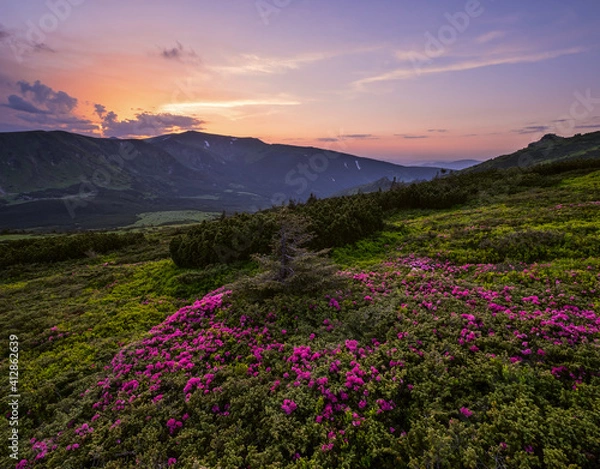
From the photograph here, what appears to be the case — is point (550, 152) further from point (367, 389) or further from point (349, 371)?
point (367, 389)

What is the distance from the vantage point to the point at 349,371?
6980mm

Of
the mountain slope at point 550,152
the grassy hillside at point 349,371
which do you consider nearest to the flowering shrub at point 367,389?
the grassy hillside at point 349,371

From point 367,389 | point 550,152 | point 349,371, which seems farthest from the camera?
point 550,152

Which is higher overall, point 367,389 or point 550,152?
point 550,152

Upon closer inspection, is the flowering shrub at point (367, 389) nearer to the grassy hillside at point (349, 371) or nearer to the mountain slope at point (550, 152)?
the grassy hillside at point (349, 371)

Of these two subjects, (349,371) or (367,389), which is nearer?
(367,389)

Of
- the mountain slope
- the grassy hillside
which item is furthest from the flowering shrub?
the mountain slope

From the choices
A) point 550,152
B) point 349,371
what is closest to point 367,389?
point 349,371

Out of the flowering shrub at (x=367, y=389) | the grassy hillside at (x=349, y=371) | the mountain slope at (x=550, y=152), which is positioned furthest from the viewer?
the mountain slope at (x=550, y=152)

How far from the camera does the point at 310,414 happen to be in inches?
249

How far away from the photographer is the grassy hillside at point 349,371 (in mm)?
5387

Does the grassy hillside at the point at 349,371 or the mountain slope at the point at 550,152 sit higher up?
the mountain slope at the point at 550,152

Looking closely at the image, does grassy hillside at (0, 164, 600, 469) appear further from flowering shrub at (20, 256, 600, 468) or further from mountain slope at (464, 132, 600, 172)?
mountain slope at (464, 132, 600, 172)

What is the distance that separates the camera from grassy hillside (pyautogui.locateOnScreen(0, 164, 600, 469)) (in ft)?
17.7
